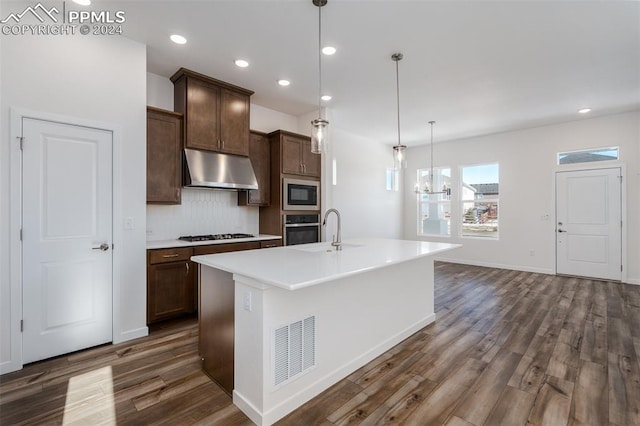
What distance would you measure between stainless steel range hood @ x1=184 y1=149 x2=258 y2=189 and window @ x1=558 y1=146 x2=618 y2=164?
582cm

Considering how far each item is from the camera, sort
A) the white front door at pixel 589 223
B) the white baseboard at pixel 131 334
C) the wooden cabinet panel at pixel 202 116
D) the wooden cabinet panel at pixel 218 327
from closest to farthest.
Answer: the wooden cabinet panel at pixel 218 327 < the white baseboard at pixel 131 334 < the wooden cabinet panel at pixel 202 116 < the white front door at pixel 589 223

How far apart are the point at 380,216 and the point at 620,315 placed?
439 centimetres

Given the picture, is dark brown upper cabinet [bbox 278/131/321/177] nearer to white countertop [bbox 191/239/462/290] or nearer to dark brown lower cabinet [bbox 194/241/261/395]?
white countertop [bbox 191/239/462/290]

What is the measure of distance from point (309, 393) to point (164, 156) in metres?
2.90

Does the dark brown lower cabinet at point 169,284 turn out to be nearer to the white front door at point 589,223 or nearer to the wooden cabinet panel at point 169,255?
the wooden cabinet panel at point 169,255

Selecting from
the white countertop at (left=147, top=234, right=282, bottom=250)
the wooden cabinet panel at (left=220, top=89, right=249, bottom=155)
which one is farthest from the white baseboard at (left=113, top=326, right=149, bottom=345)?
the wooden cabinet panel at (left=220, top=89, right=249, bottom=155)

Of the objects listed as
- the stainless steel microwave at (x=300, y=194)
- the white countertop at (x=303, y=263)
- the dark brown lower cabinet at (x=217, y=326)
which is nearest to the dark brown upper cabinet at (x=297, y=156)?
the stainless steel microwave at (x=300, y=194)

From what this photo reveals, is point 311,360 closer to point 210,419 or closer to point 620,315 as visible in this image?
point 210,419

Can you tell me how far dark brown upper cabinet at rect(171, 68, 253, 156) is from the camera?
3.54 meters

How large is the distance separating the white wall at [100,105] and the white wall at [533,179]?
21.1 ft

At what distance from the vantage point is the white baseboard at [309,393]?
175cm

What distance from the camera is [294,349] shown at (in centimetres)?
190

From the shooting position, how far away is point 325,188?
4.96 metres

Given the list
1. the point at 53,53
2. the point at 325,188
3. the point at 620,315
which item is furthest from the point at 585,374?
the point at 53,53
